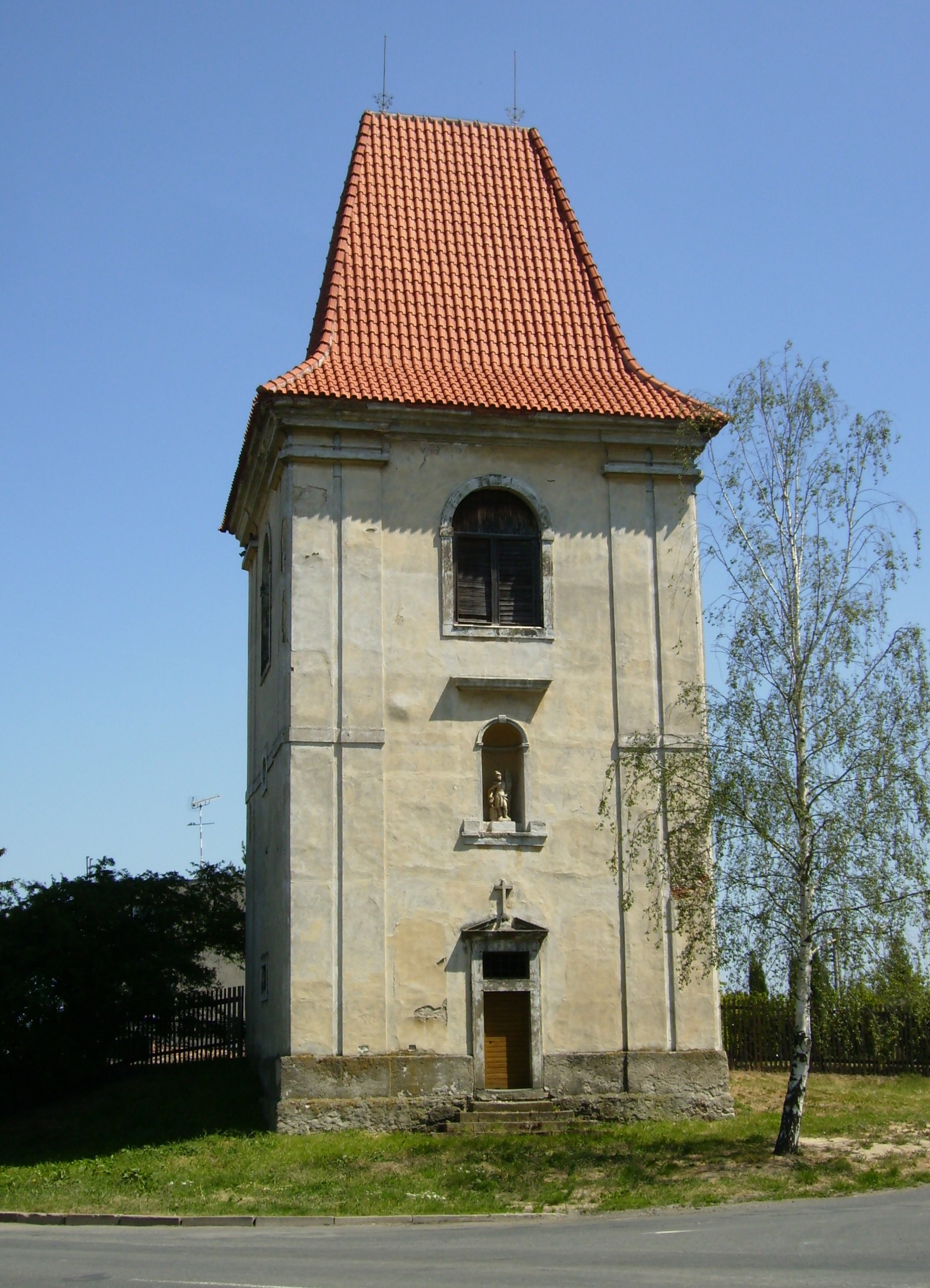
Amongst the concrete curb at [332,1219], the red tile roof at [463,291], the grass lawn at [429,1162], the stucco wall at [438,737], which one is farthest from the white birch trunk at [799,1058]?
the red tile roof at [463,291]

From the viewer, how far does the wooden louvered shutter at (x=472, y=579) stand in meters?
22.5

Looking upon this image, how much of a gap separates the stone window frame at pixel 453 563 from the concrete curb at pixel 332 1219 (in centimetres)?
924

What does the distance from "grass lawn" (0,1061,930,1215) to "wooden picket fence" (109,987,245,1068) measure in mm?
3031

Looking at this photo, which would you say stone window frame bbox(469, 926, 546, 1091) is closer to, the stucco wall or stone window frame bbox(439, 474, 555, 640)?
the stucco wall

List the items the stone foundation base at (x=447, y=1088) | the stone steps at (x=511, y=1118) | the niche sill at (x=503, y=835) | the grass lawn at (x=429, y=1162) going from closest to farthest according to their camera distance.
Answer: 1. the grass lawn at (x=429, y=1162)
2. the stone steps at (x=511, y=1118)
3. the stone foundation base at (x=447, y=1088)
4. the niche sill at (x=503, y=835)

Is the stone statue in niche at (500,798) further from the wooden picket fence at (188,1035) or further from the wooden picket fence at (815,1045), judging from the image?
the wooden picket fence at (188,1035)

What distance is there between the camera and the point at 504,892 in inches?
838

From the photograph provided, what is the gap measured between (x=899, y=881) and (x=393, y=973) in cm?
698

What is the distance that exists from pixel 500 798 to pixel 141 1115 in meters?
7.08

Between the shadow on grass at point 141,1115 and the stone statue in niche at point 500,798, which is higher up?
the stone statue in niche at point 500,798

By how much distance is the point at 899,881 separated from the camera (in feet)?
59.1

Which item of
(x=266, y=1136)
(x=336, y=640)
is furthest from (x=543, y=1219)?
(x=336, y=640)

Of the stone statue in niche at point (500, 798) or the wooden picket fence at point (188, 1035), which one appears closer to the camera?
the stone statue in niche at point (500, 798)

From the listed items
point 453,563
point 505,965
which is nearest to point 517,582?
point 453,563
